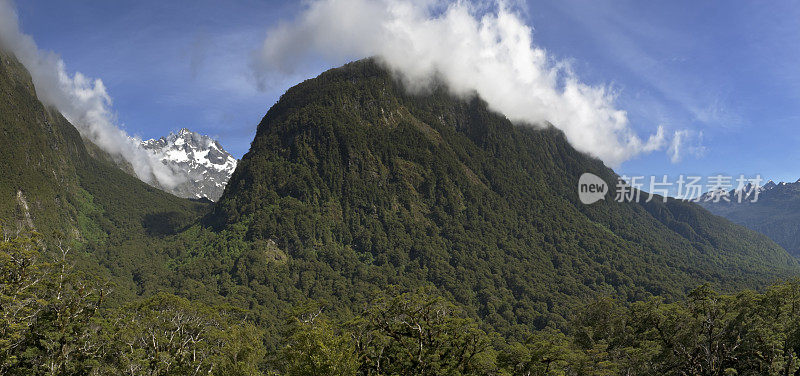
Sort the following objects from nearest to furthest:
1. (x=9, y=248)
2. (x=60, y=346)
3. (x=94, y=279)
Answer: (x=9, y=248) < (x=60, y=346) < (x=94, y=279)

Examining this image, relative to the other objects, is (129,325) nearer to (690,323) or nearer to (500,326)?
(690,323)

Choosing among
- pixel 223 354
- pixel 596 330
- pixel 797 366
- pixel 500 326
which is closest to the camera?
pixel 797 366

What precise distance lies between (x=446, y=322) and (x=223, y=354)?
30078 millimetres

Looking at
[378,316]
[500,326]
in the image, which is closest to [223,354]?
[378,316]

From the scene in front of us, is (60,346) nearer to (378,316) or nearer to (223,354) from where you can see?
(223,354)

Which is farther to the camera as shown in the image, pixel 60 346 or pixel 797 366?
pixel 60 346

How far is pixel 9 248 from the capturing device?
36750 millimetres

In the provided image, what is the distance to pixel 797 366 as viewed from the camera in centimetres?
3912

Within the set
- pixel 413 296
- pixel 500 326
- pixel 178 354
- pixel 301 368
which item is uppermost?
pixel 413 296

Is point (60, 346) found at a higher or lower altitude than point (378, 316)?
lower

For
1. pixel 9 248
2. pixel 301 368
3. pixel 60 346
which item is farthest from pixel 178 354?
pixel 301 368

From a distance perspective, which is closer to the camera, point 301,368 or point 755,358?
point 301,368

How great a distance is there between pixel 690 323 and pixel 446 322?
34539 millimetres

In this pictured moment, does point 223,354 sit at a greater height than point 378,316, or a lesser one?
lesser
